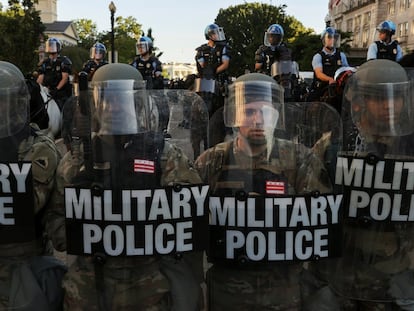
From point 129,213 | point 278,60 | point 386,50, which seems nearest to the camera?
point 129,213

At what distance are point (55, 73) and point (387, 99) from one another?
792cm

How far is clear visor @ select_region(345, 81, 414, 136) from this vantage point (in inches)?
94.7

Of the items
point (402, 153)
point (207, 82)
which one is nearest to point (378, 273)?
point (402, 153)

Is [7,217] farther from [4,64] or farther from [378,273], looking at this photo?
[378,273]

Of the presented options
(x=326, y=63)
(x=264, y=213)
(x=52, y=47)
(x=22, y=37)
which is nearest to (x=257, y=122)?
(x=264, y=213)

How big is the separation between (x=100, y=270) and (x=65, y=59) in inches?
316

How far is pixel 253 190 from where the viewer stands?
2.30 metres

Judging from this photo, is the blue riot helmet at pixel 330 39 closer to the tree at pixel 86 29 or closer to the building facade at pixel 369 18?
the building facade at pixel 369 18

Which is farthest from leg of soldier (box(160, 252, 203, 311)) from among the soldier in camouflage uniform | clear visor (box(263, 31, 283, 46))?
clear visor (box(263, 31, 283, 46))

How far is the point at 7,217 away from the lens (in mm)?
2297

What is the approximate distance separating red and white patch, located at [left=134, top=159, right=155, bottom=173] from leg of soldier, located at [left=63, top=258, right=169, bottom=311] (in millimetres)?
386

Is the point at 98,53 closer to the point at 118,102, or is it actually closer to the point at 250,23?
the point at 118,102

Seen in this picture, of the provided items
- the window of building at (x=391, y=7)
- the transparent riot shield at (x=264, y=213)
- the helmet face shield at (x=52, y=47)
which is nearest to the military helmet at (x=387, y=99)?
the transparent riot shield at (x=264, y=213)

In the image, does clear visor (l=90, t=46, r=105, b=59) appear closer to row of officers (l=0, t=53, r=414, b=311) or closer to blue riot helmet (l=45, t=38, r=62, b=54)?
blue riot helmet (l=45, t=38, r=62, b=54)
